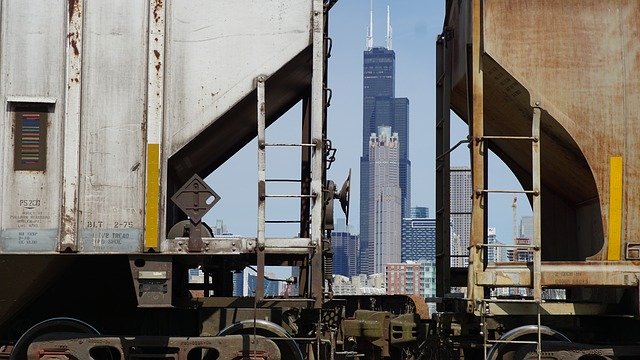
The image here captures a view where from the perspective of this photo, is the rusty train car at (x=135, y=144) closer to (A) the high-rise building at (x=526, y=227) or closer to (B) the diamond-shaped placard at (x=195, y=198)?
(B) the diamond-shaped placard at (x=195, y=198)

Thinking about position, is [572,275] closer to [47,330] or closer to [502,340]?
[502,340]

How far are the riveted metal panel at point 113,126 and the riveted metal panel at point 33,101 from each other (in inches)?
11.2

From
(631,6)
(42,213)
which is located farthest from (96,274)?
(631,6)

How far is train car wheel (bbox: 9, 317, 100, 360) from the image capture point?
10.1m

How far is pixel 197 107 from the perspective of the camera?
9.77m

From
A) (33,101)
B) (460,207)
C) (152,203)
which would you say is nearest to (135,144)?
(152,203)

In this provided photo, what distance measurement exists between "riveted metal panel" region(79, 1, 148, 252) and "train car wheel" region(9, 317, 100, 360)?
101 cm

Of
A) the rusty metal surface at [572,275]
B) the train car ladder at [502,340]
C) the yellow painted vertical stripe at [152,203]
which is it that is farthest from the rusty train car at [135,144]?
the rusty metal surface at [572,275]

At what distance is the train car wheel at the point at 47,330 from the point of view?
10078 millimetres

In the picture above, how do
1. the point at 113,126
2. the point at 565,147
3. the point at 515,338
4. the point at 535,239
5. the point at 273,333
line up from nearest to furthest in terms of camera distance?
the point at 113,126
the point at 535,239
the point at 273,333
the point at 515,338
the point at 565,147

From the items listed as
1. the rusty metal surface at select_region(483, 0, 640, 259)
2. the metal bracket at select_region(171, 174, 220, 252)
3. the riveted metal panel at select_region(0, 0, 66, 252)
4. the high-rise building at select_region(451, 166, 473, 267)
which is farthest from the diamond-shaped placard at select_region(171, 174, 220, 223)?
the high-rise building at select_region(451, 166, 473, 267)

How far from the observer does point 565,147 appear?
10.6 metres

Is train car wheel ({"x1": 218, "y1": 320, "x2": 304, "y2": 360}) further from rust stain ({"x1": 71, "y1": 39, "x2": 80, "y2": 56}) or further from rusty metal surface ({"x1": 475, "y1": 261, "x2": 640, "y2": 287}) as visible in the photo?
A: rust stain ({"x1": 71, "y1": 39, "x2": 80, "y2": 56})

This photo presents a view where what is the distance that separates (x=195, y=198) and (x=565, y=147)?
4.16 m
